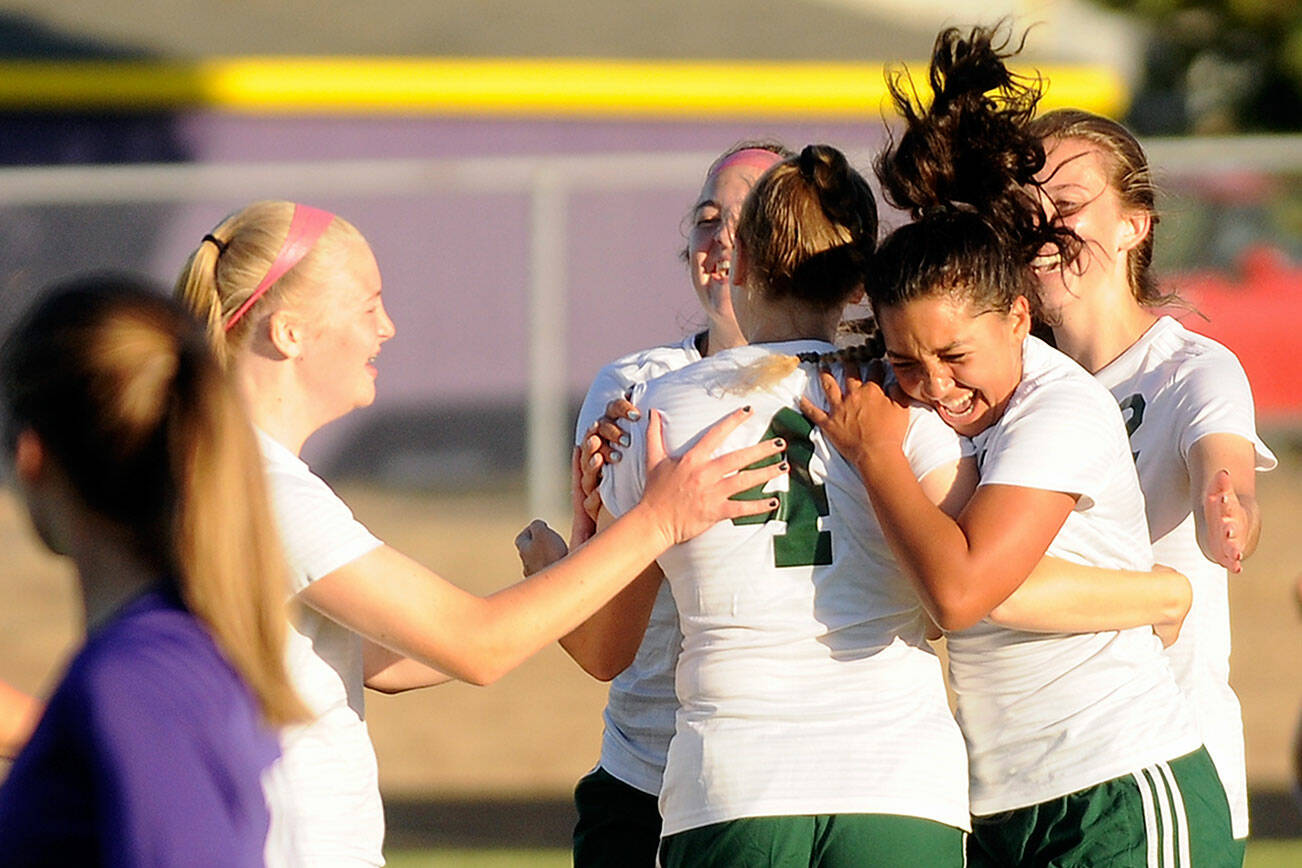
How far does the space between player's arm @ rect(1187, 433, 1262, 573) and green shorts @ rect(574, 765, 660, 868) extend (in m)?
1.13

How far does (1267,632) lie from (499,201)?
7148 millimetres

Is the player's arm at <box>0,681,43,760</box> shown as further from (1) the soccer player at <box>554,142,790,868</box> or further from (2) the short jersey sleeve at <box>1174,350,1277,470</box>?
(2) the short jersey sleeve at <box>1174,350,1277,470</box>

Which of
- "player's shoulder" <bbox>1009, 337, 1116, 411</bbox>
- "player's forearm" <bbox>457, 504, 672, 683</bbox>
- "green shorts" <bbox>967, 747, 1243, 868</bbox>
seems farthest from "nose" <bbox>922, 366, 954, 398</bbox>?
"green shorts" <bbox>967, 747, 1243, 868</bbox>

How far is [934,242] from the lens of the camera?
2465 mm

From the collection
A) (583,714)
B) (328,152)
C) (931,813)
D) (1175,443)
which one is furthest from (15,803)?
(328,152)

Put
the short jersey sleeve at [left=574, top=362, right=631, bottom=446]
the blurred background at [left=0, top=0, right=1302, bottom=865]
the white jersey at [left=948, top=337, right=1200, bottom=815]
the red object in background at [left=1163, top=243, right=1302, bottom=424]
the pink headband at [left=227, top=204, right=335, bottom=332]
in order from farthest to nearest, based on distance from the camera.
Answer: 1. the red object in background at [left=1163, top=243, right=1302, bottom=424]
2. the blurred background at [left=0, top=0, right=1302, bottom=865]
3. the short jersey sleeve at [left=574, top=362, right=631, bottom=446]
4. the pink headband at [left=227, top=204, right=335, bottom=332]
5. the white jersey at [left=948, top=337, right=1200, bottom=815]

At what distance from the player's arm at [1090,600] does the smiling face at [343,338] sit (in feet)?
3.42

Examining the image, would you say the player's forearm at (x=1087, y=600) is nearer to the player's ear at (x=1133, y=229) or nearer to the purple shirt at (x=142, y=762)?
the player's ear at (x=1133, y=229)

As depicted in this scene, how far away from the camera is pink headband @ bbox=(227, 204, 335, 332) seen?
265 cm

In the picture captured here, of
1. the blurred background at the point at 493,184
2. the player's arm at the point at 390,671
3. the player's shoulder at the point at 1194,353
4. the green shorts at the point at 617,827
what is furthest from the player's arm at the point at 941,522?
the blurred background at the point at 493,184

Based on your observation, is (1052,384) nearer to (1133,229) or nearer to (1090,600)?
(1090,600)

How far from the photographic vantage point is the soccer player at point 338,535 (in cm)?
243

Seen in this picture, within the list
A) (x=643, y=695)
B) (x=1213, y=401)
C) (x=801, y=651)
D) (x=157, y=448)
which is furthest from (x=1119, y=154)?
(x=157, y=448)

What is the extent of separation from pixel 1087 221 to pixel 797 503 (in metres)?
0.90
